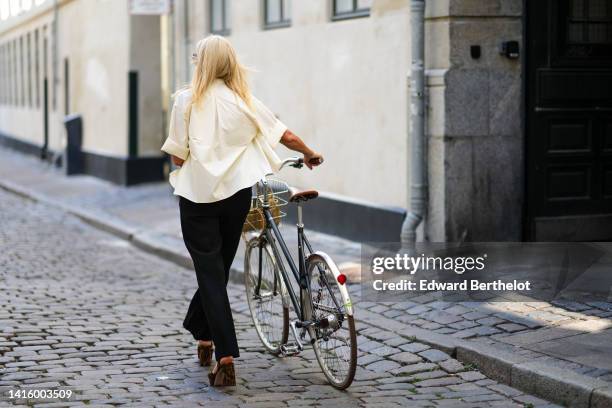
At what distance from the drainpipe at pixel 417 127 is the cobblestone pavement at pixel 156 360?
1.59m

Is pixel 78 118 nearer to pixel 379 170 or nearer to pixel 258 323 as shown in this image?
pixel 379 170

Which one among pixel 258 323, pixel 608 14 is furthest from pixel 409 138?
pixel 258 323

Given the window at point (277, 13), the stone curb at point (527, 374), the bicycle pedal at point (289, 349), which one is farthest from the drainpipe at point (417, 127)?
the window at point (277, 13)

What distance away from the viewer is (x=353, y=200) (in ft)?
37.7

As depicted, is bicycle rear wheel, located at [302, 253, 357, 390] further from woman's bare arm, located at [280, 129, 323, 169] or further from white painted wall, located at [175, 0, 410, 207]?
white painted wall, located at [175, 0, 410, 207]

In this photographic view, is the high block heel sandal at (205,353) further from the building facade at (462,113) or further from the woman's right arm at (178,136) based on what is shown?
the building facade at (462,113)

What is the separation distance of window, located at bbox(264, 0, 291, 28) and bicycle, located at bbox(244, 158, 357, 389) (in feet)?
21.7

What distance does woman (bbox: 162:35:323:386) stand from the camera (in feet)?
19.7

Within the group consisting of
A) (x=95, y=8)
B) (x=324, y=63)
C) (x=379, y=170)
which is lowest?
(x=379, y=170)

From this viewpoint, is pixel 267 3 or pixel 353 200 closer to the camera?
pixel 353 200

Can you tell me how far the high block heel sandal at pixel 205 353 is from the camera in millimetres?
6562

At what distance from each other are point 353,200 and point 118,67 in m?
9.24

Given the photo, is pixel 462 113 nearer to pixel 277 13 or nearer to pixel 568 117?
pixel 568 117

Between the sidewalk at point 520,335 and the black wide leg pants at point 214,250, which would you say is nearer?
the sidewalk at point 520,335
